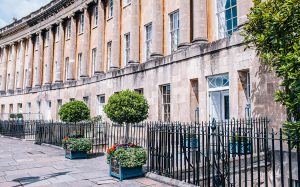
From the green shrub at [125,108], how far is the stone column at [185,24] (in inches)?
194

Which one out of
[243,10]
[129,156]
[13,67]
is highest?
[13,67]

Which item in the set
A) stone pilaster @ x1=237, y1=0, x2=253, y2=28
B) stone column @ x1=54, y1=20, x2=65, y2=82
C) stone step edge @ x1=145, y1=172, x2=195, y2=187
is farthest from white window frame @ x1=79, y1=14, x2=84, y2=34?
stone step edge @ x1=145, y1=172, x2=195, y2=187

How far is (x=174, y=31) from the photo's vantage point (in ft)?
57.7

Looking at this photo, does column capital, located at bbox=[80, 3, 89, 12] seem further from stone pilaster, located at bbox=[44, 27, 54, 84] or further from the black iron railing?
the black iron railing

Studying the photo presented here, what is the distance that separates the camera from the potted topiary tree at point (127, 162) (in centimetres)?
909

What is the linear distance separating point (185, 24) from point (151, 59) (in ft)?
10.7

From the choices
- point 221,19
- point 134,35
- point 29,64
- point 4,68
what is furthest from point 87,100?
point 4,68

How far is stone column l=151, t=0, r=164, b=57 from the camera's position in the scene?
58.5 ft

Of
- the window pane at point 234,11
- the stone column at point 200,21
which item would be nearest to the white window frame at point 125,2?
the stone column at point 200,21

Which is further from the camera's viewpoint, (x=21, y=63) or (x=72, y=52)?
(x=21, y=63)

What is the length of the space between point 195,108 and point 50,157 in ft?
25.4

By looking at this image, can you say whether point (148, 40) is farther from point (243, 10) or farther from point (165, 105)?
point (243, 10)

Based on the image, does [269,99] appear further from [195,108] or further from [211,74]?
[195,108]

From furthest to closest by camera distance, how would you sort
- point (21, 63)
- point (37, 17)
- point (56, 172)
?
point (21, 63) → point (37, 17) → point (56, 172)
